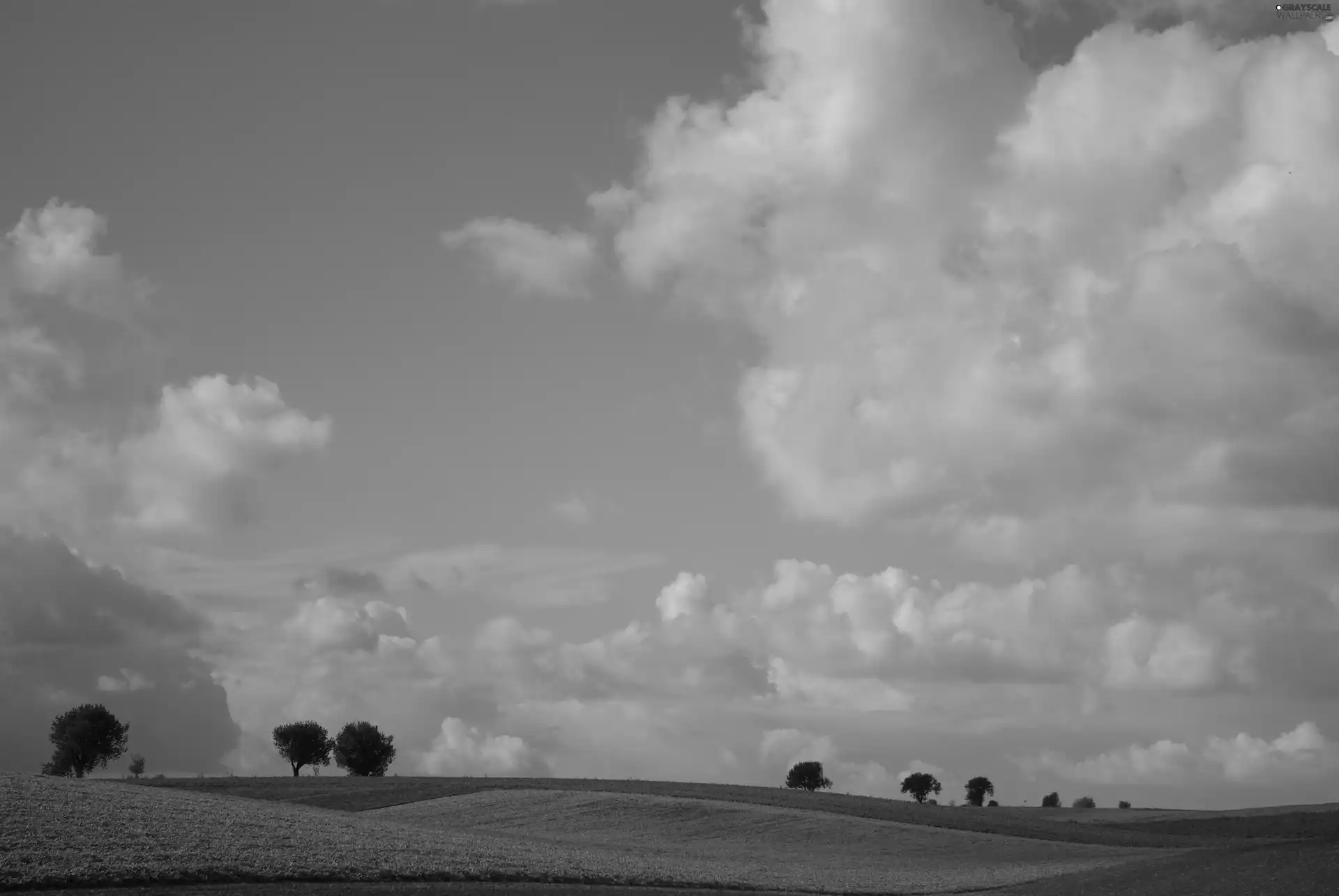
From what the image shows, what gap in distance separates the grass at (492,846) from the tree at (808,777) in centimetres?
9105

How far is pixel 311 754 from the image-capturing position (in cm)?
16512

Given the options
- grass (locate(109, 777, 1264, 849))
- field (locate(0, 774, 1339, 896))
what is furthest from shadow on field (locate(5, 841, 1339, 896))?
grass (locate(109, 777, 1264, 849))

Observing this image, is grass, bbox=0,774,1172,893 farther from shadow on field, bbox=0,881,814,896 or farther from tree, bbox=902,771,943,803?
tree, bbox=902,771,943,803

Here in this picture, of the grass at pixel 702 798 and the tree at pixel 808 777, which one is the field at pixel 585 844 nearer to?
the grass at pixel 702 798

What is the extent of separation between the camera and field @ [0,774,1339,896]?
46125mm

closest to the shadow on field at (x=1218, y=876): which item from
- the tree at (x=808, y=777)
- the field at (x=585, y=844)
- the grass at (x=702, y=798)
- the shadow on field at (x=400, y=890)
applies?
the field at (x=585, y=844)

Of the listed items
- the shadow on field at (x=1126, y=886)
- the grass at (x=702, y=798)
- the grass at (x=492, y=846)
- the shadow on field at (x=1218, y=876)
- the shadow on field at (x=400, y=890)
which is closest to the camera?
the shadow on field at (x=400, y=890)

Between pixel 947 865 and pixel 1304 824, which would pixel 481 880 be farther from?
pixel 1304 824

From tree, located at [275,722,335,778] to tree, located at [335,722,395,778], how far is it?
243 cm

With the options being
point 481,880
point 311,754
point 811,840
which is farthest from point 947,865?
Result: point 311,754

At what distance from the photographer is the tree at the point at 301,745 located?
539 feet

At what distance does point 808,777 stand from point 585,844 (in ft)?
386

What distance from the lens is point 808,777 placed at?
181m

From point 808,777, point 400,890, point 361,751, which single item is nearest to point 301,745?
point 361,751
